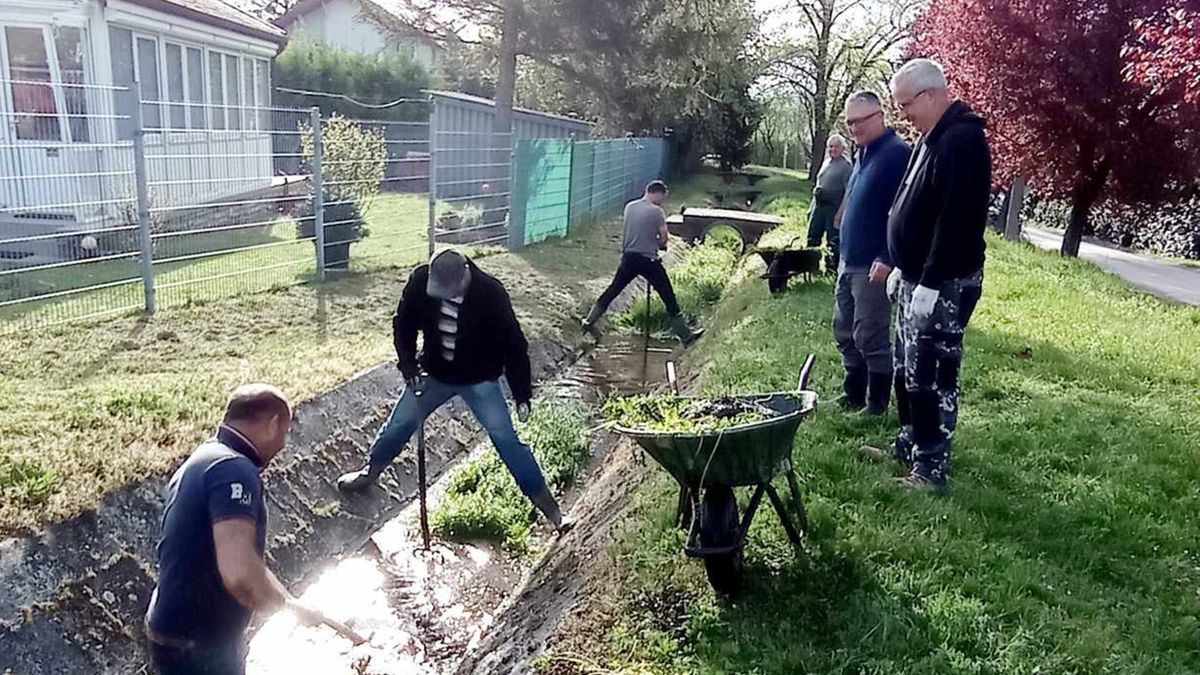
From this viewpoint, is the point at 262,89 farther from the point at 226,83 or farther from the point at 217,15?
the point at 217,15

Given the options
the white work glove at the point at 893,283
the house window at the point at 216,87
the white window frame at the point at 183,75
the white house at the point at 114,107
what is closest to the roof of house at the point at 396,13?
the white house at the point at 114,107

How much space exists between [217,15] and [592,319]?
994cm

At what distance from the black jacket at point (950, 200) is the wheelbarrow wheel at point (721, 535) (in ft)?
4.54

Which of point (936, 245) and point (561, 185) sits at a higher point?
point (936, 245)

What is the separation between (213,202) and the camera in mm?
11133

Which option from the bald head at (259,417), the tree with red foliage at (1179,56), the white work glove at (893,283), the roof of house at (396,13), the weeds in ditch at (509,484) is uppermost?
the roof of house at (396,13)

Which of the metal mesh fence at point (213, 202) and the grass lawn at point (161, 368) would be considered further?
the metal mesh fence at point (213, 202)

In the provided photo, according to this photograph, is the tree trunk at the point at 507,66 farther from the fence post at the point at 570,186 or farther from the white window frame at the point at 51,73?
the white window frame at the point at 51,73

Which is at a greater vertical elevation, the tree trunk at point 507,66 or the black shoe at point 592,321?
the tree trunk at point 507,66

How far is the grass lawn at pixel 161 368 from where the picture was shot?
4820 mm

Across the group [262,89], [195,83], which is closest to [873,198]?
[195,83]

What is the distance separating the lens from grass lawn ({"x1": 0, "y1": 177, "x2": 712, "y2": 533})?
190 inches

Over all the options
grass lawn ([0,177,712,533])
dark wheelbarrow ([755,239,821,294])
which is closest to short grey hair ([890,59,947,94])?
grass lawn ([0,177,712,533])

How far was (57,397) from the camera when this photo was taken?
5.91 meters
